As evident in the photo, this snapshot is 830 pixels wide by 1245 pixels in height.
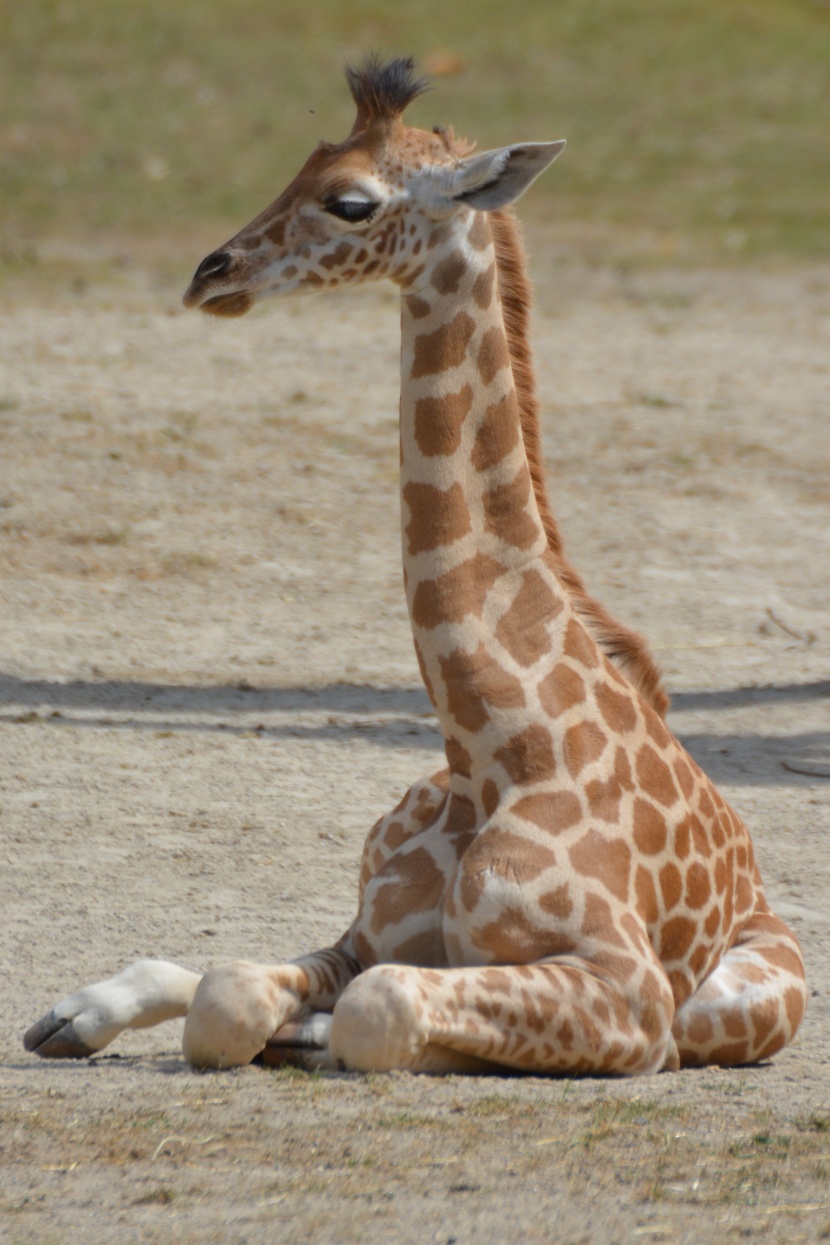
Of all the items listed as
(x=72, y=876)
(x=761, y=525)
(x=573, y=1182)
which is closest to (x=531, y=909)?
(x=573, y=1182)

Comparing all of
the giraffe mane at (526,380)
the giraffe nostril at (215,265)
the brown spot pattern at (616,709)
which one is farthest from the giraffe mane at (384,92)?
the brown spot pattern at (616,709)

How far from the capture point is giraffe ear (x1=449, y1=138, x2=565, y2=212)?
4125mm

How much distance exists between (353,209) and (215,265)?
1.13 ft

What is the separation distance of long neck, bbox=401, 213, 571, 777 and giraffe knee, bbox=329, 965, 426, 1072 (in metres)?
0.58

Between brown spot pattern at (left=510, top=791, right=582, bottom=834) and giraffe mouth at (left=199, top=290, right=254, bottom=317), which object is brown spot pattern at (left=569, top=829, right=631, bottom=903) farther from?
giraffe mouth at (left=199, top=290, right=254, bottom=317)

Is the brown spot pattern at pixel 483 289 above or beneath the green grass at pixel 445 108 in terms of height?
beneath

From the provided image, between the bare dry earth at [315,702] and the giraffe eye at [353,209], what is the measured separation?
191cm

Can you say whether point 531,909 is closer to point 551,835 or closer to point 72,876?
point 551,835

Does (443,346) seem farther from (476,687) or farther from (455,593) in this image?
(476,687)

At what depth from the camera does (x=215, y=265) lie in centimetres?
415

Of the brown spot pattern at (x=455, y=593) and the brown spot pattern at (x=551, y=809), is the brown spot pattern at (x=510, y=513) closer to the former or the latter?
the brown spot pattern at (x=455, y=593)

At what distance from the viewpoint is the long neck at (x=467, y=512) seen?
425cm

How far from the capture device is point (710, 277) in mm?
15844

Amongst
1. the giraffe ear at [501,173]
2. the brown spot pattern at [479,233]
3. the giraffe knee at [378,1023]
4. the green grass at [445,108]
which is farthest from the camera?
the green grass at [445,108]
